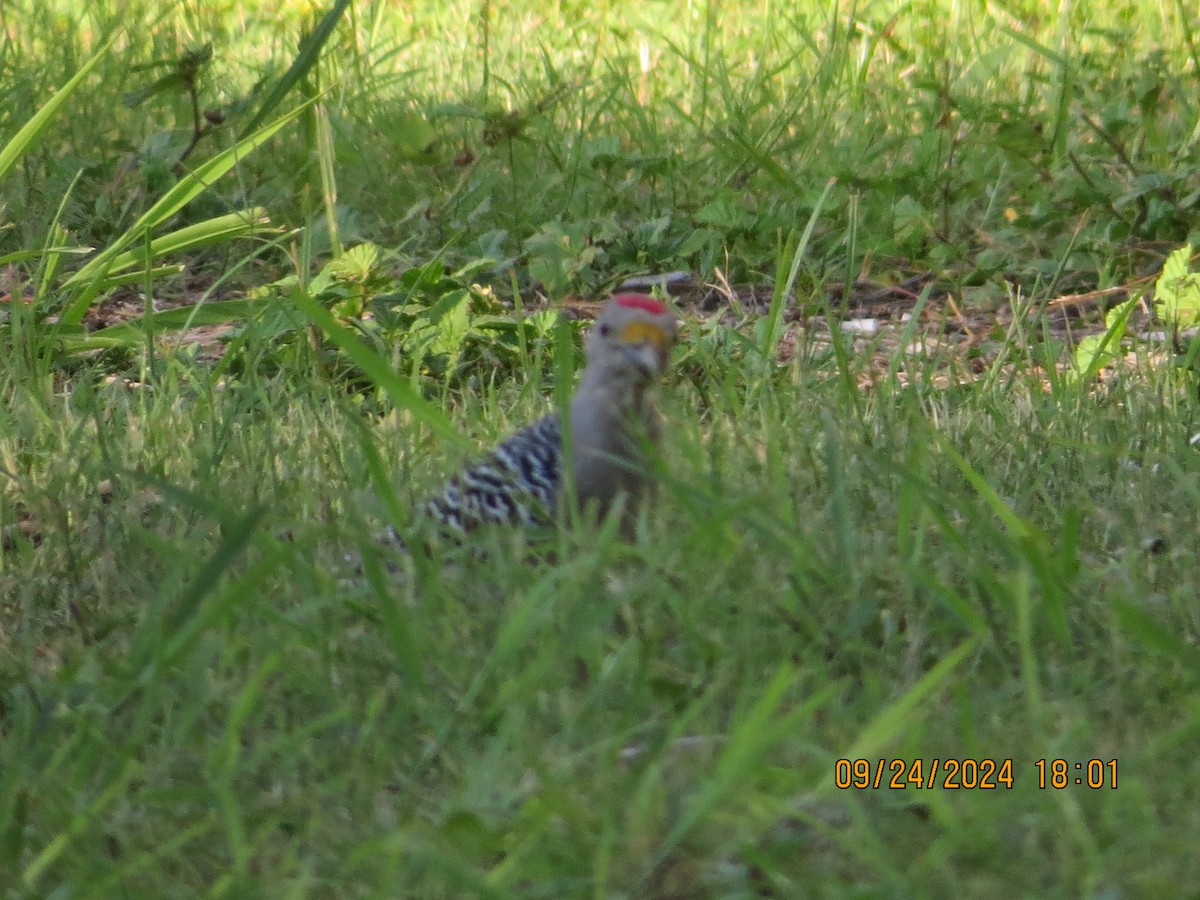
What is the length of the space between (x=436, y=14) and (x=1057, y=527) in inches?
229

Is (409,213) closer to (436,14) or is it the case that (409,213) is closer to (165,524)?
(165,524)

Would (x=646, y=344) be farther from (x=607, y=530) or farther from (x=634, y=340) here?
(x=607, y=530)

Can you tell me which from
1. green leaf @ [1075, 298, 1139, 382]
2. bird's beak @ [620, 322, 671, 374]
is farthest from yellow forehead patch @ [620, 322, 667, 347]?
green leaf @ [1075, 298, 1139, 382]

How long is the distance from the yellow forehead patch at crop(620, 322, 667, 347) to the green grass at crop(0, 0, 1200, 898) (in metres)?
0.25

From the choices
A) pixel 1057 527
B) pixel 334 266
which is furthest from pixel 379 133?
pixel 1057 527

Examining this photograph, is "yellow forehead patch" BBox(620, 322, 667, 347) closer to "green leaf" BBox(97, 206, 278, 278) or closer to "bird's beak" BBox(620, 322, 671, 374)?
"bird's beak" BBox(620, 322, 671, 374)

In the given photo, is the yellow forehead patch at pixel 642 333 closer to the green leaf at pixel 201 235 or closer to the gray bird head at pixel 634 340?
the gray bird head at pixel 634 340

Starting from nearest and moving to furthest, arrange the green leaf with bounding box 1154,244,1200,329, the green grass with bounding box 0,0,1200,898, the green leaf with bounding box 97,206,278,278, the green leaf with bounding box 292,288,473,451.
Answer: the green grass with bounding box 0,0,1200,898
the green leaf with bounding box 292,288,473,451
the green leaf with bounding box 1154,244,1200,329
the green leaf with bounding box 97,206,278,278

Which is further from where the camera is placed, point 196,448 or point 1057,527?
point 196,448

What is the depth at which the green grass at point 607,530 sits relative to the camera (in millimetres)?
2168

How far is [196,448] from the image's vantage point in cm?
376
